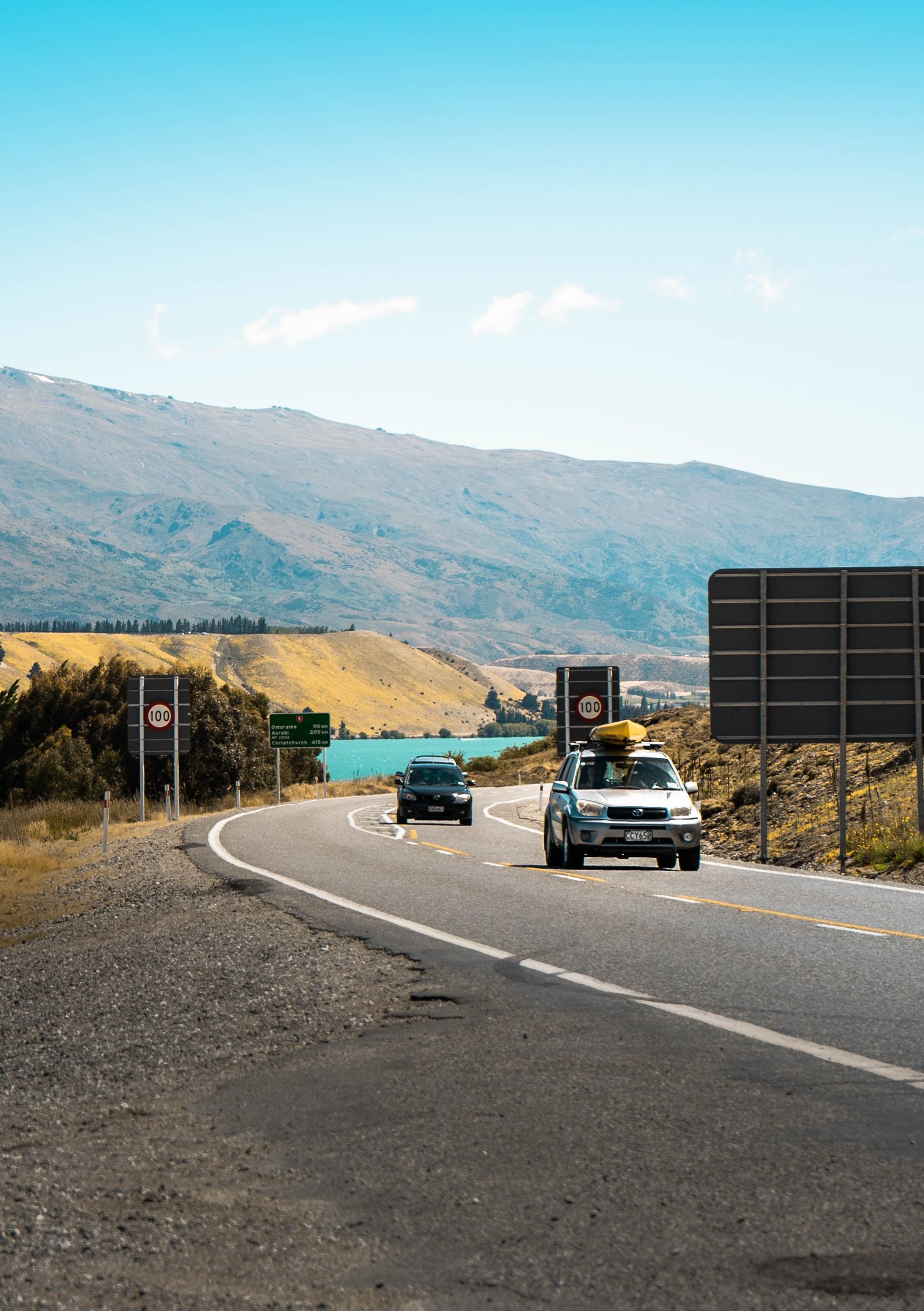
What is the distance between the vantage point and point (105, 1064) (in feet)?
26.0

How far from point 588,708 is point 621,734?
2622 cm

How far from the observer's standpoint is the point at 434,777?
126 ft

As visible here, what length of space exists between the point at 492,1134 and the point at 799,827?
23.5 metres

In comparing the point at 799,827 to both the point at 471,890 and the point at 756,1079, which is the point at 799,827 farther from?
the point at 756,1079

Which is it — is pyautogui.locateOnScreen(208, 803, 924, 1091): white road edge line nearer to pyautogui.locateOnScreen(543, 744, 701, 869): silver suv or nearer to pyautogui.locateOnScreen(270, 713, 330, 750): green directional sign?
pyautogui.locateOnScreen(543, 744, 701, 869): silver suv

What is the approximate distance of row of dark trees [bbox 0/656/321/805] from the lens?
56.2 metres

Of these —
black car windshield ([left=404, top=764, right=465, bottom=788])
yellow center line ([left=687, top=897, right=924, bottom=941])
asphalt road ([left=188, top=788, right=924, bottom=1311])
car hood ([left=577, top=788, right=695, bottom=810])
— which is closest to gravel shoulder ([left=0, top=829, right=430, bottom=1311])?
asphalt road ([left=188, top=788, right=924, bottom=1311])

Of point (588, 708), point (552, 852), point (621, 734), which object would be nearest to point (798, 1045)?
point (621, 734)

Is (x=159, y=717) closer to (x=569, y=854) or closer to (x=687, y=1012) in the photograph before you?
(x=569, y=854)

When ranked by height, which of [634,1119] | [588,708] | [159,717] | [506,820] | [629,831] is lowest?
[506,820]

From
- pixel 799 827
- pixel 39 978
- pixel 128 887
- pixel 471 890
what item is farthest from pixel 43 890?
pixel 799 827

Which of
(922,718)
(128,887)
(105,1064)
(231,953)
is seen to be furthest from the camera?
(922,718)

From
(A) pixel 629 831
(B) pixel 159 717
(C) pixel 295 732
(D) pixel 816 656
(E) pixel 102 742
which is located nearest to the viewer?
(A) pixel 629 831

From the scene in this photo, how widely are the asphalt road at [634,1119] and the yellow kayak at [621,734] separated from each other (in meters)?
8.52
